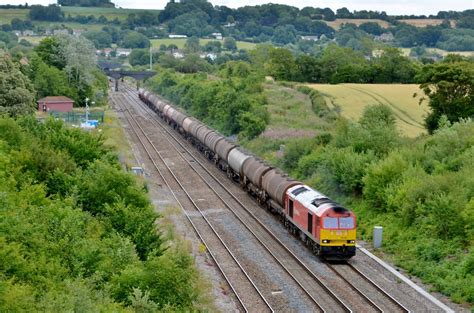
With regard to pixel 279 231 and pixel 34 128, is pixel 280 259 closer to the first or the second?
pixel 279 231

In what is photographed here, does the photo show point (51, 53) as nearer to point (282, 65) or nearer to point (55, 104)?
point (55, 104)

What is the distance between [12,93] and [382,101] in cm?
4818

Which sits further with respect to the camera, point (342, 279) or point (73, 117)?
point (73, 117)

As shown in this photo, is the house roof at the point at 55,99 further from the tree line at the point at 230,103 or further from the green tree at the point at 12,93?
the green tree at the point at 12,93

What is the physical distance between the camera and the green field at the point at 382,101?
84250 millimetres

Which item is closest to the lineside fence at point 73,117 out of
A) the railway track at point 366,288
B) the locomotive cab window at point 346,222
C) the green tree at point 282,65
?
the locomotive cab window at point 346,222

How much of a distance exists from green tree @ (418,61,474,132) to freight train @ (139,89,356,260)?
67.9 feet

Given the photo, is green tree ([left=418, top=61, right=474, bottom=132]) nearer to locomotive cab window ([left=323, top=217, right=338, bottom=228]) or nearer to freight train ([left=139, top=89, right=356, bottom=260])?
freight train ([left=139, top=89, right=356, bottom=260])

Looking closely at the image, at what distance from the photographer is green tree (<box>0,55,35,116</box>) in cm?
6688

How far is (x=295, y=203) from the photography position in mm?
38188

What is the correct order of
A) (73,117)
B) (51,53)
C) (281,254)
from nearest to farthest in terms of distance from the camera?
(281,254) < (73,117) < (51,53)

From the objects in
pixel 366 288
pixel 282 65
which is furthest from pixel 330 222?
pixel 282 65

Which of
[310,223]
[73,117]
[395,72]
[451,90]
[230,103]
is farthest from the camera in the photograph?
[395,72]

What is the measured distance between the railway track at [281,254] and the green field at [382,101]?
2807 cm
